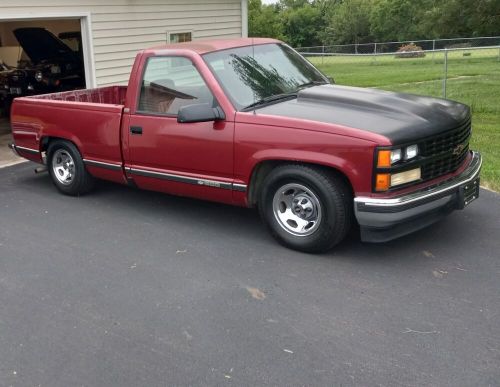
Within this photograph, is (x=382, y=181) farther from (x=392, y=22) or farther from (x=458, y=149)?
(x=392, y=22)

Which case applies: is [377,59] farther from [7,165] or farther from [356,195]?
[356,195]

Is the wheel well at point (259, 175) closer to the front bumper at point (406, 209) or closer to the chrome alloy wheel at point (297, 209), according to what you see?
the chrome alloy wheel at point (297, 209)

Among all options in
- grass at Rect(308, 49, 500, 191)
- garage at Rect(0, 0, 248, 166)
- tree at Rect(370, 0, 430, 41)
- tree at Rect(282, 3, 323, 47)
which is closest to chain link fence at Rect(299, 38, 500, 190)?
grass at Rect(308, 49, 500, 191)

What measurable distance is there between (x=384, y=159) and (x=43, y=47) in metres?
12.6

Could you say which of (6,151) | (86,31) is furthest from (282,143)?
(86,31)

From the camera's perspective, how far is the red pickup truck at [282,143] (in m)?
4.69

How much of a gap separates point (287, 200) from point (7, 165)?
5.59 meters

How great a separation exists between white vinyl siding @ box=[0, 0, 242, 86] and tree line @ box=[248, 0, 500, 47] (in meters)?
7.57

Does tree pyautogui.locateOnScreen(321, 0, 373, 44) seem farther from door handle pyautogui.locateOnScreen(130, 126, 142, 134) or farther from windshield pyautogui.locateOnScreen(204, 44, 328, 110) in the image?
door handle pyautogui.locateOnScreen(130, 126, 142, 134)

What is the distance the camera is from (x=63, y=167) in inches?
284

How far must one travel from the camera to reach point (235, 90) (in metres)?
5.50

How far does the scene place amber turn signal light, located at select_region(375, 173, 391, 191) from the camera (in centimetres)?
458

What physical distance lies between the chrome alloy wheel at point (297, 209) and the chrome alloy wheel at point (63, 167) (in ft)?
9.91

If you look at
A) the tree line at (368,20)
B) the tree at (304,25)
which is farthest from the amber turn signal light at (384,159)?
the tree at (304,25)
